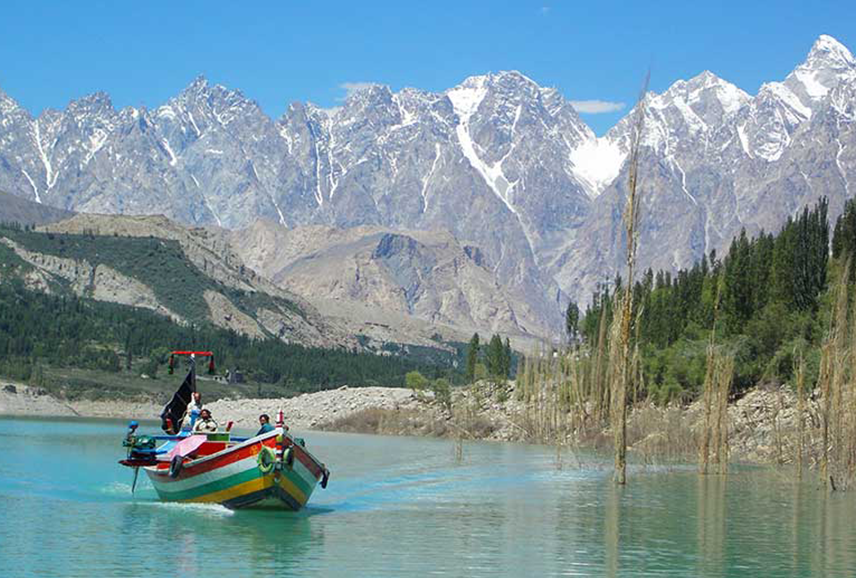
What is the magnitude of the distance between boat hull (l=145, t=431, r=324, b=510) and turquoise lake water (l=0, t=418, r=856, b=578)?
513 millimetres

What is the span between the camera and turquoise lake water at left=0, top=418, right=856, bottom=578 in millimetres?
36031

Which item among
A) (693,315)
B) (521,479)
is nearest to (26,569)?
(521,479)

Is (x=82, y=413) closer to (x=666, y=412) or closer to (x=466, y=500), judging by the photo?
(x=666, y=412)

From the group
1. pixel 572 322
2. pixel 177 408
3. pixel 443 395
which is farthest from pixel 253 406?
pixel 177 408

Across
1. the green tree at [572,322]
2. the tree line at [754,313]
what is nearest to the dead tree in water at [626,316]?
the tree line at [754,313]

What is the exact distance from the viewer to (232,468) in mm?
45531

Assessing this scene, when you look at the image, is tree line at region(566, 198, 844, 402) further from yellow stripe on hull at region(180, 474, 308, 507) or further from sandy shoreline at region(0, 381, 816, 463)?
yellow stripe on hull at region(180, 474, 308, 507)

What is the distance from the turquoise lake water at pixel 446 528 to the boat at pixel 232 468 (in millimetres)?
663

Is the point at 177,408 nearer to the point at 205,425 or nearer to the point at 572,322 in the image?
the point at 205,425

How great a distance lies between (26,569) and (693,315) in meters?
106

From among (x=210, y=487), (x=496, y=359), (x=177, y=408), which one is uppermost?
(x=496, y=359)

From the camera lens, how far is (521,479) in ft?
224

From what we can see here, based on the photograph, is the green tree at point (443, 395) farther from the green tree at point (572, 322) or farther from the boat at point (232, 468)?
the boat at point (232, 468)

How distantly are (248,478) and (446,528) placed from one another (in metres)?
6.96
